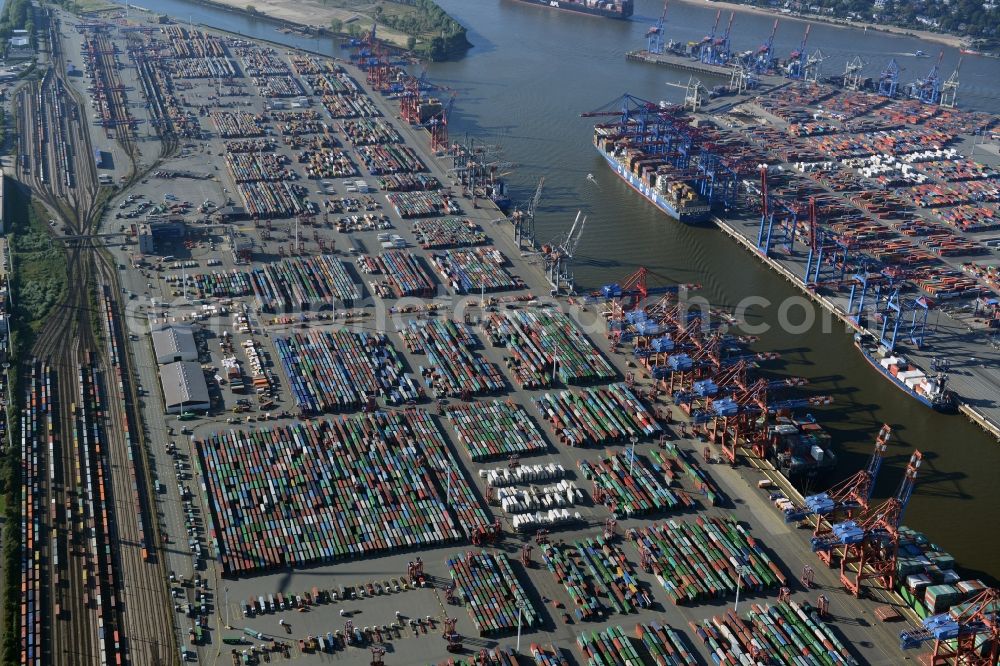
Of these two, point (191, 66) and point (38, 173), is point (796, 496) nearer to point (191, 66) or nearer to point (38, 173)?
point (38, 173)

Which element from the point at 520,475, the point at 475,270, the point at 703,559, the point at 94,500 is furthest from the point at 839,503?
the point at 94,500

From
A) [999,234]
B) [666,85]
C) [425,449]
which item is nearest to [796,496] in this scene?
[425,449]

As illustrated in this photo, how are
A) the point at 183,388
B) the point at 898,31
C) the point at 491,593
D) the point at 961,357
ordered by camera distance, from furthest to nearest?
the point at 898,31 → the point at 961,357 → the point at 183,388 → the point at 491,593

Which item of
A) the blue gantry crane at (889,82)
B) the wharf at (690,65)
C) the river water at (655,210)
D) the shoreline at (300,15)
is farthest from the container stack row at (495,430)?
the shoreline at (300,15)

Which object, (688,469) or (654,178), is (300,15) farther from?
(688,469)

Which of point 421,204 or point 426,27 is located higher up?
point 426,27

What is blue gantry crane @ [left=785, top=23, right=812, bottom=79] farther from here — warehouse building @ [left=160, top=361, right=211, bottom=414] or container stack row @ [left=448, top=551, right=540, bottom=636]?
container stack row @ [left=448, top=551, right=540, bottom=636]
